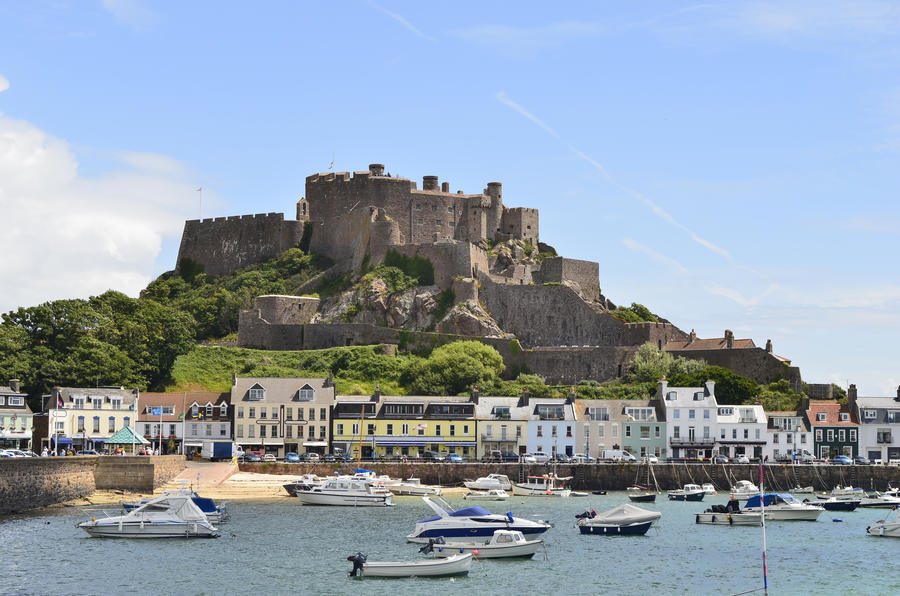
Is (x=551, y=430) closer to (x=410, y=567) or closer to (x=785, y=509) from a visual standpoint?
(x=785, y=509)

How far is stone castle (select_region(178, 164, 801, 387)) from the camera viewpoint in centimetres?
8850

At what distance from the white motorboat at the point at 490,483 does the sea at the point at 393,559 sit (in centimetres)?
777

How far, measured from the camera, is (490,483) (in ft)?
202

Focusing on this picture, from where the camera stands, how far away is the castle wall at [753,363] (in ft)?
275

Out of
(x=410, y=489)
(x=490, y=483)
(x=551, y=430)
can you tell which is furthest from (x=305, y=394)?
(x=490, y=483)

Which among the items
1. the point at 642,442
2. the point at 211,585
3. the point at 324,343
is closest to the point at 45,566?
the point at 211,585

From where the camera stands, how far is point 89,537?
43531 millimetres

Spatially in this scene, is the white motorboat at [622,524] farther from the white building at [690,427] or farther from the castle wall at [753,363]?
the castle wall at [753,363]

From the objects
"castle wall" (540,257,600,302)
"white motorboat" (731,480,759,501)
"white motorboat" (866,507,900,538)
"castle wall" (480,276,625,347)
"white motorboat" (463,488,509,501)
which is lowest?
"white motorboat" (866,507,900,538)

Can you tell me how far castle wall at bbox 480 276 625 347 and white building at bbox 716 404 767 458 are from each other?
17336 mm

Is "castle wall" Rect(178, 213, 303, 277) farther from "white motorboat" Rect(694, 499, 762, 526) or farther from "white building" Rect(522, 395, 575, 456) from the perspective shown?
"white motorboat" Rect(694, 499, 762, 526)

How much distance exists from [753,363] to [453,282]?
23.0 metres

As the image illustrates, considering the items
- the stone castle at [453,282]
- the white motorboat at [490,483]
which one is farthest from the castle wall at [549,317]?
the white motorboat at [490,483]

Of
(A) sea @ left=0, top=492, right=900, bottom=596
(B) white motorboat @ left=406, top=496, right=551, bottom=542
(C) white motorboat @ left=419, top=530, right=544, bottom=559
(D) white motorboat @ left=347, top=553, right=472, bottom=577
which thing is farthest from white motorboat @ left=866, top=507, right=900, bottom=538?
(D) white motorboat @ left=347, top=553, right=472, bottom=577
